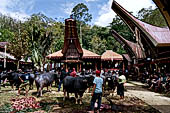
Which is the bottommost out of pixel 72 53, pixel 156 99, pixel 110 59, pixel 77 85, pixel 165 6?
pixel 156 99

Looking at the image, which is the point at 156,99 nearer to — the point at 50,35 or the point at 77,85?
the point at 77,85

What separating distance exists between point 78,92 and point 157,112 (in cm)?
370

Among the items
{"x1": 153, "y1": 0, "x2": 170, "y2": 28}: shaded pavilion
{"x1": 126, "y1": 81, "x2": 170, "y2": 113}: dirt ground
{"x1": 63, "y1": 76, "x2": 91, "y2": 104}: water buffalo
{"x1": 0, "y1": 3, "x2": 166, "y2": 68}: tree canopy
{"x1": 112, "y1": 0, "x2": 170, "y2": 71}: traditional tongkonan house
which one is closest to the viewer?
{"x1": 153, "y1": 0, "x2": 170, "y2": 28}: shaded pavilion

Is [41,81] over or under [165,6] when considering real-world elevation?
under

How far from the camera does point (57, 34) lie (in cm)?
3894

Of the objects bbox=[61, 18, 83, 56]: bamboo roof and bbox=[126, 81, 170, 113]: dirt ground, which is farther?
bbox=[61, 18, 83, 56]: bamboo roof

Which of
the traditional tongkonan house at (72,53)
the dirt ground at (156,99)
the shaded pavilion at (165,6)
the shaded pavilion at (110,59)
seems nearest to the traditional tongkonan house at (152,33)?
the dirt ground at (156,99)

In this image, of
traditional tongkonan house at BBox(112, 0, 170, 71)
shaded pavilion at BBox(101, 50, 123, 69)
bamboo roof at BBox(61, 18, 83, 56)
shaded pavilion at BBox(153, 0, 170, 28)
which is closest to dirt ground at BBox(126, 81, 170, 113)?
shaded pavilion at BBox(153, 0, 170, 28)

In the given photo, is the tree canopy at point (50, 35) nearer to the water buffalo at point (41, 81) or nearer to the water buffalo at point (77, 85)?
the water buffalo at point (41, 81)

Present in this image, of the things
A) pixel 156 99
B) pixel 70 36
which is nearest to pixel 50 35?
pixel 70 36

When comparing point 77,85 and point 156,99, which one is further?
point 156,99

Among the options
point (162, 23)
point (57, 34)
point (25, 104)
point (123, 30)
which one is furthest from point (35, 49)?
point (123, 30)

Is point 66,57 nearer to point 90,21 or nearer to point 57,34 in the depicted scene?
point 57,34

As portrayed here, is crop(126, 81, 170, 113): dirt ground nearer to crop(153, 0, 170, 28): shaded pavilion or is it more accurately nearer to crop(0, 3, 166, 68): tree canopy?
crop(153, 0, 170, 28): shaded pavilion
